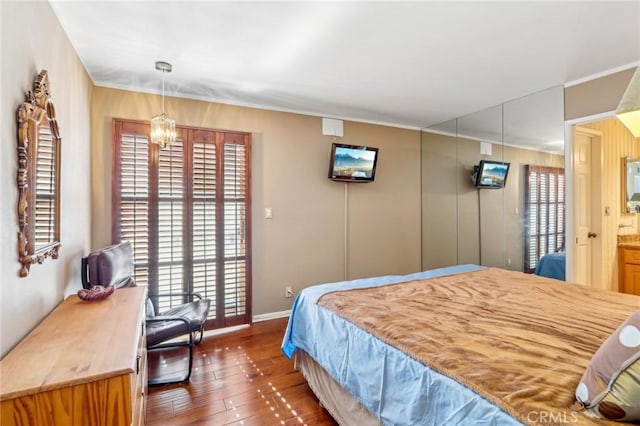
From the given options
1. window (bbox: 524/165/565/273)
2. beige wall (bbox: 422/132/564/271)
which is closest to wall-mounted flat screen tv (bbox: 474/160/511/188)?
beige wall (bbox: 422/132/564/271)

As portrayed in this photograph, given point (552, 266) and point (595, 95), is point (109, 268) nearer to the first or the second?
point (552, 266)

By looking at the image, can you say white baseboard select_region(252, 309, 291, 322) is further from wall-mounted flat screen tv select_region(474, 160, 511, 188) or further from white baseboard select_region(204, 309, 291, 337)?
wall-mounted flat screen tv select_region(474, 160, 511, 188)

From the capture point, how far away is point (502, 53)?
2.49m

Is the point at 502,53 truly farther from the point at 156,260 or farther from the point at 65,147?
the point at 156,260

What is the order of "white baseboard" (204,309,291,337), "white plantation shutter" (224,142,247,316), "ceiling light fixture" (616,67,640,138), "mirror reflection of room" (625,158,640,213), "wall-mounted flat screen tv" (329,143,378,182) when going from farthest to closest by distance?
"wall-mounted flat screen tv" (329,143,378,182) → "mirror reflection of room" (625,158,640,213) → "white plantation shutter" (224,142,247,316) → "white baseboard" (204,309,291,337) → "ceiling light fixture" (616,67,640,138)

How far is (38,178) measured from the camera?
1.59 metres

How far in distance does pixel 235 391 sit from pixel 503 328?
187cm

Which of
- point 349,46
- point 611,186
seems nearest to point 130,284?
point 349,46

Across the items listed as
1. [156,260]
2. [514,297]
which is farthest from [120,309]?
[514,297]

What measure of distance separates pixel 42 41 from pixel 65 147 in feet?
2.16

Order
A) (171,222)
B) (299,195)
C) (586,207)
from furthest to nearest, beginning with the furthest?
1. (299,195)
2. (586,207)
3. (171,222)

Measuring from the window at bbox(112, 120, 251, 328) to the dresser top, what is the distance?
137cm

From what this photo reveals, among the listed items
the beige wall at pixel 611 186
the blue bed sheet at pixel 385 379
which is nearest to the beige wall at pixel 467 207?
the beige wall at pixel 611 186

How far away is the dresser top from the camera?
3.52 ft
